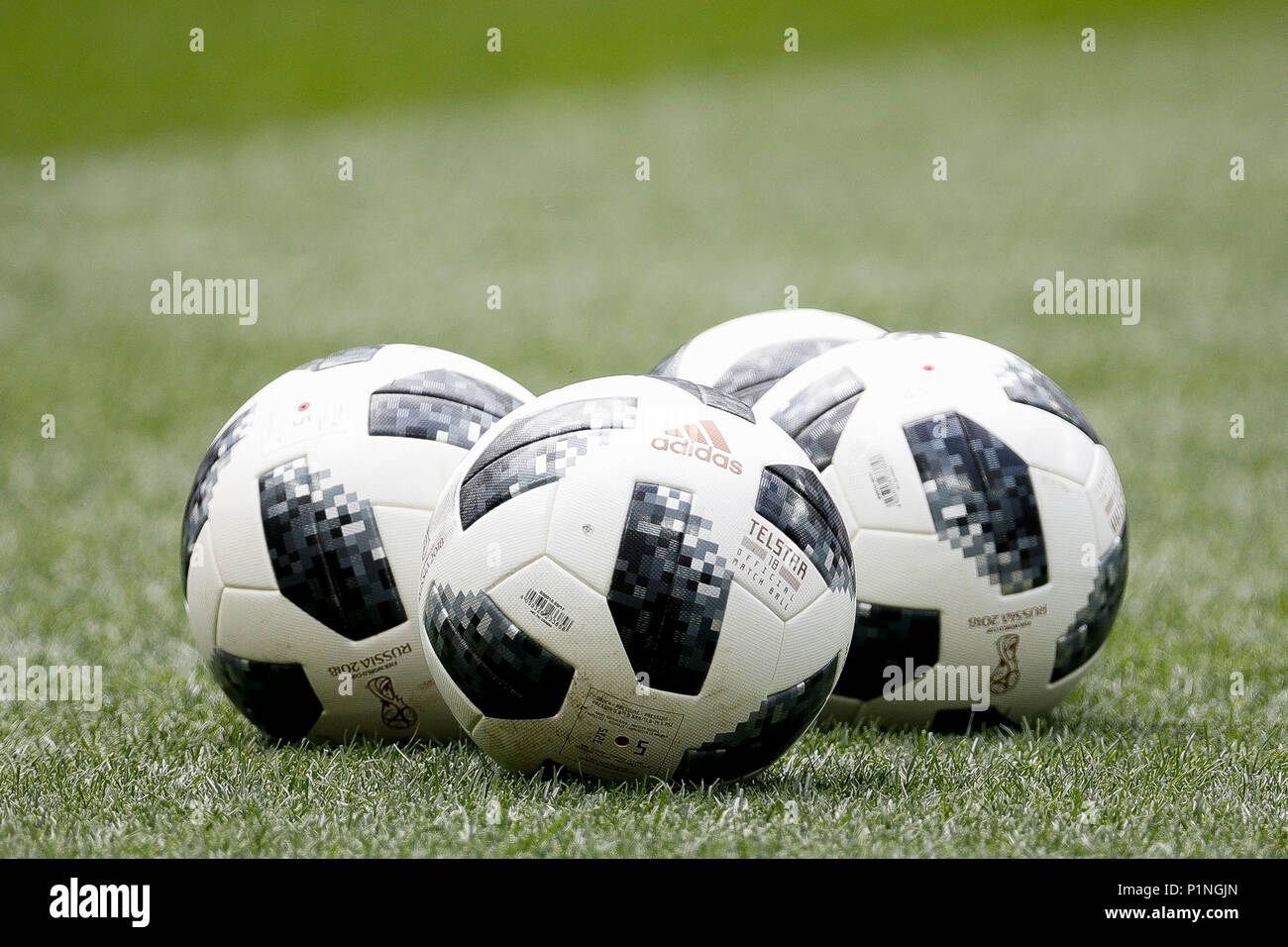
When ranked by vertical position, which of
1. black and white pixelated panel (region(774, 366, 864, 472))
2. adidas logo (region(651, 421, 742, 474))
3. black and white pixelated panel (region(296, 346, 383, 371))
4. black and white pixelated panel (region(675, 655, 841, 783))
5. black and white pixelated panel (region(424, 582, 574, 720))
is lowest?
black and white pixelated panel (region(675, 655, 841, 783))

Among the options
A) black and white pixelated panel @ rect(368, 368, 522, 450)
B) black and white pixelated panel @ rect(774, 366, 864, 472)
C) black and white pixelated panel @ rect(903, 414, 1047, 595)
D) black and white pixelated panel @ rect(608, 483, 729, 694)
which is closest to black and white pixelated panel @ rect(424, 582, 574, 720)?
black and white pixelated panel @ rect(608, 483, 729, 694)

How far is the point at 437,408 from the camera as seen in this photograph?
5055mm

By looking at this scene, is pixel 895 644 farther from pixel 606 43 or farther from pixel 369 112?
pixel 606 43

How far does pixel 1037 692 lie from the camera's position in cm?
524

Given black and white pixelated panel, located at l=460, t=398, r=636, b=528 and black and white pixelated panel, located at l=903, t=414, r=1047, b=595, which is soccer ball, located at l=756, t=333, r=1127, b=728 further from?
black and white pixelated panel, located at l=460, t=398, r=636, b=528

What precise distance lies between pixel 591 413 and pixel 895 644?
143 cm

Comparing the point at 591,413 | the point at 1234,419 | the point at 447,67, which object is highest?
the point at 447,67

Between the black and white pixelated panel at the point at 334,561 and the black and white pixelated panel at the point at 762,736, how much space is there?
43.6 inches

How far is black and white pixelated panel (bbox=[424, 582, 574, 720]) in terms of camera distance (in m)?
4.14

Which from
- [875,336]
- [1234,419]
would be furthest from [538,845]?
[1234,419]

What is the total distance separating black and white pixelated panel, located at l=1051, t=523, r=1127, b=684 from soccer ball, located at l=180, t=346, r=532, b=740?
6.70 feet

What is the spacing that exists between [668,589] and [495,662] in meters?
0.51

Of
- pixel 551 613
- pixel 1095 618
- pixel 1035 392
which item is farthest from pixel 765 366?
pixel 551 613

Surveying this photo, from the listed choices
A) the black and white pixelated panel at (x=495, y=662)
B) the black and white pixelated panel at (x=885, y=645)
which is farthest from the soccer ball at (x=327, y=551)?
the black and white pixelated panel at (x=885, y=645)
